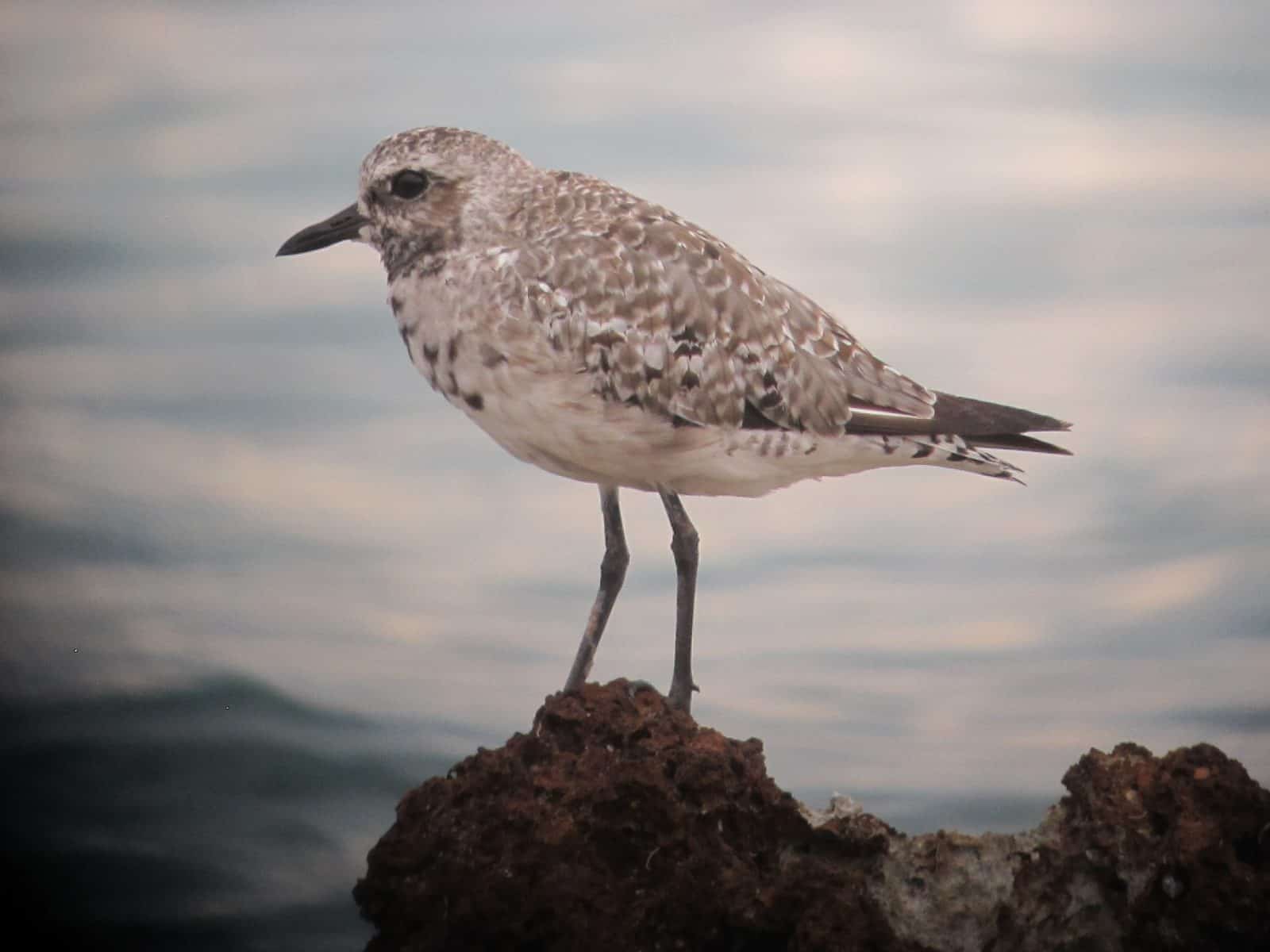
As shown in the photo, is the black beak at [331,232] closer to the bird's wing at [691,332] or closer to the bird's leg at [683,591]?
the bird's wing at [691,332]

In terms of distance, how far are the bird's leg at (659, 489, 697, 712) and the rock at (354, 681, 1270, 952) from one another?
44 cm

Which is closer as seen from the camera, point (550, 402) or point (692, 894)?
point (692, 894)

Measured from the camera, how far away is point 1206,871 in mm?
5109

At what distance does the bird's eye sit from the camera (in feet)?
19.2

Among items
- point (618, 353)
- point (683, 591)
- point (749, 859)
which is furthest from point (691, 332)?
point (749, 859)

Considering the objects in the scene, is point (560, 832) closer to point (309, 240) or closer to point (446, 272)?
point (446, 272)

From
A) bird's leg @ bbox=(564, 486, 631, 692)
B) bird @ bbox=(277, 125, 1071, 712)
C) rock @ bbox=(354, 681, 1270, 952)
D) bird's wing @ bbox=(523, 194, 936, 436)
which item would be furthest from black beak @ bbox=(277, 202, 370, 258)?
rock @ bbox=(354, 681, 1270, 952)

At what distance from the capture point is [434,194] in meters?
5.85

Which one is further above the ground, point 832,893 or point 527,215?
point 527,215

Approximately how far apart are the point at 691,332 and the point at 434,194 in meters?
0.98

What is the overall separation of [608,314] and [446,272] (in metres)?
0.56

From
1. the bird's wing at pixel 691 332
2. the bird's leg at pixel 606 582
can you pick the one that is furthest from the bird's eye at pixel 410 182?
the bird's leg at pixel 606 582

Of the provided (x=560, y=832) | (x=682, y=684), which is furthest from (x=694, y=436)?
(x=560, y=832)

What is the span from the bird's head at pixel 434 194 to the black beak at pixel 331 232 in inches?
2.9
